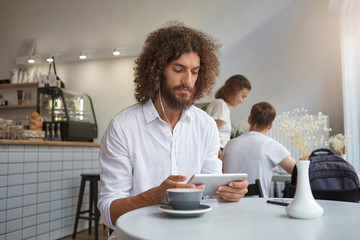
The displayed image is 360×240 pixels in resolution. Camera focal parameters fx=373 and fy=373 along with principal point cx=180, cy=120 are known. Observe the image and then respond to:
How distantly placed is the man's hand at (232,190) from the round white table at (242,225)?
11 centimetres

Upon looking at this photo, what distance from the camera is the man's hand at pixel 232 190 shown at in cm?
120

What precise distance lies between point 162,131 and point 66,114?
164 inches

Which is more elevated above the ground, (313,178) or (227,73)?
(227,73)

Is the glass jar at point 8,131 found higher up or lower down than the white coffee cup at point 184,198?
higher up

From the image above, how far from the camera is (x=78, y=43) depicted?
253 inches

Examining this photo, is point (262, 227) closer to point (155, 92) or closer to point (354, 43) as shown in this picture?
point (155, 92)

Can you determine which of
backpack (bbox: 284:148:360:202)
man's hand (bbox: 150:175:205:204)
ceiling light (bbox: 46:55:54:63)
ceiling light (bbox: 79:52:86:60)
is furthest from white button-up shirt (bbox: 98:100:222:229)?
ceiling light (bbox: 46:55:54:63)

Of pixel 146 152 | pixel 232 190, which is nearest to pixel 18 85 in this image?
pixel 146 152

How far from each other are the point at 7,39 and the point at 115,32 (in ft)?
7.38

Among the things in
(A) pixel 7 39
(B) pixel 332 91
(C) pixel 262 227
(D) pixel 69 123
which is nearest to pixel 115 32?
(D) pixel 69 123

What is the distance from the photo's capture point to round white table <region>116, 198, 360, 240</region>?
2.43 ft

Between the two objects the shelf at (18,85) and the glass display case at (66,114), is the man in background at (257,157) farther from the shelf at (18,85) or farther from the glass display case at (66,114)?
the shelf at (18,85)

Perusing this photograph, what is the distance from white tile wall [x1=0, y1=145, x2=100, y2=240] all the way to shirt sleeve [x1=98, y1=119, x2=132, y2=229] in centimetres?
218

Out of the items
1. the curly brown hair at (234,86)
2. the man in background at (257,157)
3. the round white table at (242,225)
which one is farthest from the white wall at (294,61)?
the round white table at (242,225)
